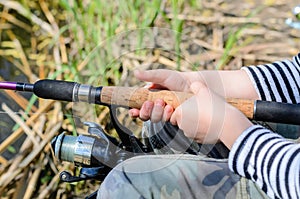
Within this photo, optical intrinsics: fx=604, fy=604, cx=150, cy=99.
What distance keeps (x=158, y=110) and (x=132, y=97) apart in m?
0.04

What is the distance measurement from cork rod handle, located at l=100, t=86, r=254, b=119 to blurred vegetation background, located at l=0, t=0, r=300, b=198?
592 millimetres

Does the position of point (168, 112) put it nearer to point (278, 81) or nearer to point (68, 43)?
point (278, 81)

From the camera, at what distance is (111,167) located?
0.88 m

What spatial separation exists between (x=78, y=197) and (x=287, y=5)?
917mm

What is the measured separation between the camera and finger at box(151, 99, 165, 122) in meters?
0.85

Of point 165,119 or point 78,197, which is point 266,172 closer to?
point 165,119

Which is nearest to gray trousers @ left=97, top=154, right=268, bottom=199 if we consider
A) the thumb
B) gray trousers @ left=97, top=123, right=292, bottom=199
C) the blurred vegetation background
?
gray trousers @ left=97, top=123, right=292, bottom=199

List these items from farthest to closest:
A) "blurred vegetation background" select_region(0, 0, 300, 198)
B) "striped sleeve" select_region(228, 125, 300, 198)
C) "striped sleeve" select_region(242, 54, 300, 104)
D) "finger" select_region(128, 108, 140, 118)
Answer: "blurred vegetation background" select_region(0, 0, 300, 198)
"striped sleeve" select_region(242, 54, 300, 104)
"finger" select_region(128, 108, 140, 118)
"striped sleeve" select_region(228, 125, 300, 198)

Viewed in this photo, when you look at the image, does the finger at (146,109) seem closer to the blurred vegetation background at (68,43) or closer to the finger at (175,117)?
the finger at (175,117)

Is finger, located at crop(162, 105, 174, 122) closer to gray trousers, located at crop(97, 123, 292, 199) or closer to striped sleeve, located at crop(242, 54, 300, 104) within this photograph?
gray trousers, located at crop(97, 123, 292, 199)

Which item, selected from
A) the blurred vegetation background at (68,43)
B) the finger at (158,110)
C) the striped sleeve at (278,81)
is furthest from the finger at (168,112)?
the blurred vegetation background at (68,43)

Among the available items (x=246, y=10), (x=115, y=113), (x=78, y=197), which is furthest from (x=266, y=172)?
(x=246, y=10)

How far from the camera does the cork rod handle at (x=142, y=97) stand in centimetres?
85

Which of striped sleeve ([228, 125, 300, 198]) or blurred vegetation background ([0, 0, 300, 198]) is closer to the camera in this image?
striped sleeve ([228, 125, 300, 198])
